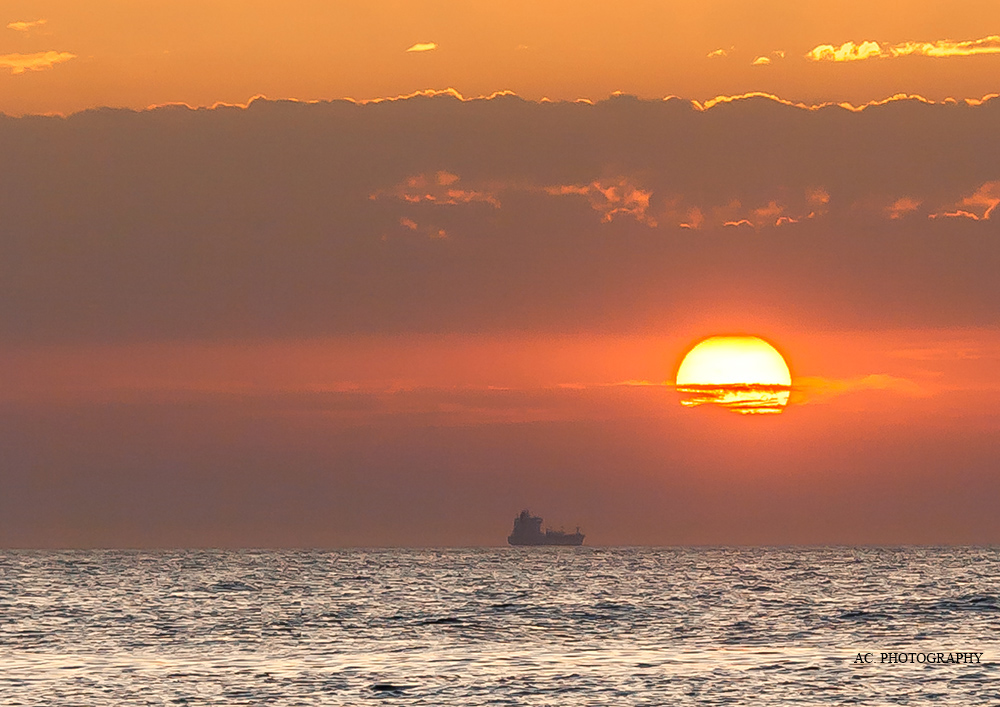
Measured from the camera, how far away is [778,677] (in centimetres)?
5847

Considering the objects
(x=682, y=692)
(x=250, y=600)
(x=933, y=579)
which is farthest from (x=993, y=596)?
(x=682, y=692)

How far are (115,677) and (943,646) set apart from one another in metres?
37.2

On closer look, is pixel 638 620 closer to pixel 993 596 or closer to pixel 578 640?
pixel 578 640

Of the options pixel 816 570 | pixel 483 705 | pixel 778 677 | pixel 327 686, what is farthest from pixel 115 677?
pixel 816 570

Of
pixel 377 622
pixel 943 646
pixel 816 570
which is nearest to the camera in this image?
pixel 943 646

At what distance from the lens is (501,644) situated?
242 ft

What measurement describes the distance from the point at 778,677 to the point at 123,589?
88.8 m

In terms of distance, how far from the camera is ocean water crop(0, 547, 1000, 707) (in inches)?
2133

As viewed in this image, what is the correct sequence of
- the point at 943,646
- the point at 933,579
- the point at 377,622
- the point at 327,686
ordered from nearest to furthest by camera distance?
the point at 327,686, the point at 943,646, the point at 377,622, the point at 933,579

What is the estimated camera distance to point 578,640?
246 feet

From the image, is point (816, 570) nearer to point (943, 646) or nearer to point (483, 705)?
point (943, 646)

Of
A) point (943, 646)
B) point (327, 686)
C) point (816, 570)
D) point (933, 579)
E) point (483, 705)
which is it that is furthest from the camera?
point (816, 570)

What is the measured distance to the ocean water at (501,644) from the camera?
54.2 metres

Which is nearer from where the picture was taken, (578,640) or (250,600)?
(578,640)
